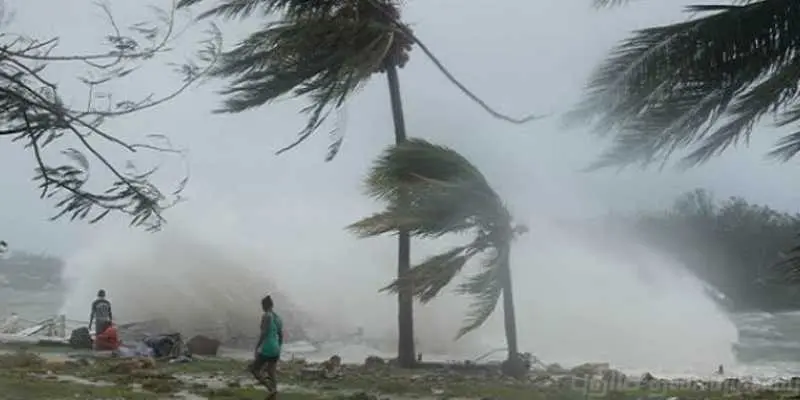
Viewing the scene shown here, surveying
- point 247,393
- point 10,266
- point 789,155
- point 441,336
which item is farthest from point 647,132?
point 10,266

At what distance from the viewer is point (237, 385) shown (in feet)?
38.2

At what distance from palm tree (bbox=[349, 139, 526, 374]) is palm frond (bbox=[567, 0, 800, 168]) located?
7.01 m

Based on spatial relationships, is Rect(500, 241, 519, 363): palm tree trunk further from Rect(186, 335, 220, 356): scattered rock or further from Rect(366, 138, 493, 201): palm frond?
Rect(186, 335, 220, 356): scattered rock

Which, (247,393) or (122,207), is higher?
(122,207)

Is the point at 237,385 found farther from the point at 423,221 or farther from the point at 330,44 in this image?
the point at 330,44

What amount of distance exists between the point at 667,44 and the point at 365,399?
5.54 metres

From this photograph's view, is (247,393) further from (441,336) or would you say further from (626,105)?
(441,336)

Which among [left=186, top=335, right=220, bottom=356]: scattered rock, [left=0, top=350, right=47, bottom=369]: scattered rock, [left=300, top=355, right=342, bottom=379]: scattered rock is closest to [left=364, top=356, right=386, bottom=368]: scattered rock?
[left=300, top=355, right=342, bottom=379]: scattered rock

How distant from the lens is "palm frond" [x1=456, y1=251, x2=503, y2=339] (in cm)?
1391

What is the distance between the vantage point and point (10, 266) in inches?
2381

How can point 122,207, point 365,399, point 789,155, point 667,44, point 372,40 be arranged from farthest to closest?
point 365,399, point 789,155, point 667,44, point 372,40, point 122,207

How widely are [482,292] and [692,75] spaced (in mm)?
7972

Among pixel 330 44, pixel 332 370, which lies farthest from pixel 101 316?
pixel 330 44

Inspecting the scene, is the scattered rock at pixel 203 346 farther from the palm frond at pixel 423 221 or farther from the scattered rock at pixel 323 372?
the palm frond at pixel 423 221
